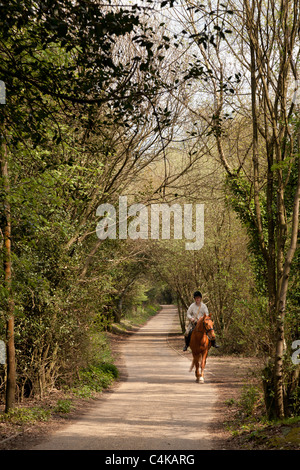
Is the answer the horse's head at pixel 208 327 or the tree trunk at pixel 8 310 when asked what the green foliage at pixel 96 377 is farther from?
the tree trunk at pixel 8 310

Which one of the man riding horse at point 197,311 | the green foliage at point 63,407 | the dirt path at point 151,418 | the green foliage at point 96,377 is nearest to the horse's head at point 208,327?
the man riding horse at point 197,311

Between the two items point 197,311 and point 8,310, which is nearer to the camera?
point 8,310

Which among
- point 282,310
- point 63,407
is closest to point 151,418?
point 63,407

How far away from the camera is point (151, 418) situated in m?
10.6

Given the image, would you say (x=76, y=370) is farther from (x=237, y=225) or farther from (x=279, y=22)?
(x=237, y=225)

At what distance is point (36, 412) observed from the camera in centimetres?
1102

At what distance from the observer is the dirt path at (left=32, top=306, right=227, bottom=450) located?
27.0 ft

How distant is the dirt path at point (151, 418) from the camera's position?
27.0ft

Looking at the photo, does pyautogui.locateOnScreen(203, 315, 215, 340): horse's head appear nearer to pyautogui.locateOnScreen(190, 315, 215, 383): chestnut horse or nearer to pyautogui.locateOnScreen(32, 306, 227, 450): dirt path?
pyautogui.locateOnScreen(190, 315, 215, 383): chestnut horse

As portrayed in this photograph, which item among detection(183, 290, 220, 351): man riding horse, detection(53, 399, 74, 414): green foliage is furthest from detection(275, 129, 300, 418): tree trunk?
detection(183, 290, 220, 351): man riding horse

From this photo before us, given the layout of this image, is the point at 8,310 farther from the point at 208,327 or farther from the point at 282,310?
the point at 208,327

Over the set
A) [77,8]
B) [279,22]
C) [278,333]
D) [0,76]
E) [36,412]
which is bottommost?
[36,412]
